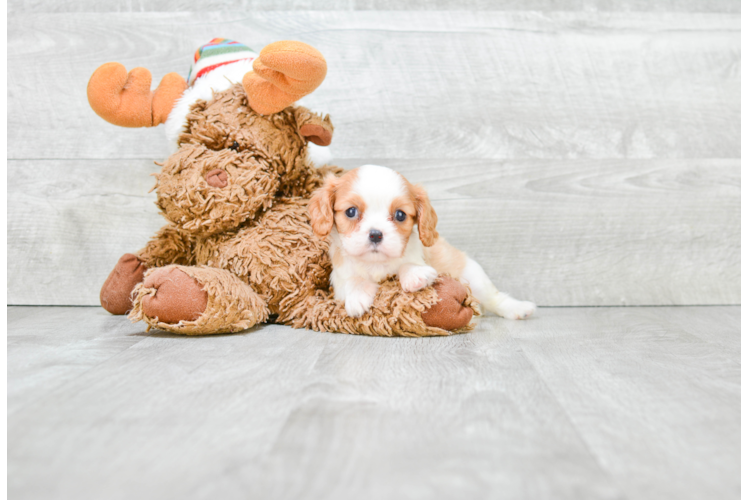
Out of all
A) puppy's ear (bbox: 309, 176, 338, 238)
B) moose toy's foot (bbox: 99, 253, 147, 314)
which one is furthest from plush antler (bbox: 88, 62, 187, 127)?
puppy's ear (bbox: 309, 176, 338, 238)

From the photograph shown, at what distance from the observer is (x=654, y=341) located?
1278 mm

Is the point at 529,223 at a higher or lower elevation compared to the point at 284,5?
lower

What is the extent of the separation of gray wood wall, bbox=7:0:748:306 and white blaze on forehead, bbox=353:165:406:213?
0.50m

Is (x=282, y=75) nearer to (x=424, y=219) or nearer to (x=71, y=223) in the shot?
(x=424, y=219)

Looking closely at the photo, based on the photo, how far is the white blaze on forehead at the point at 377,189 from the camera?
123 centimetres

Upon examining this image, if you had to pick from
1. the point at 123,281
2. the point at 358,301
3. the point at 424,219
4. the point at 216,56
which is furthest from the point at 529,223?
the point at 123,281

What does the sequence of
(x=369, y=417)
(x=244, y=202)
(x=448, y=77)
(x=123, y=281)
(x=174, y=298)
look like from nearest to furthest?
(x=369, y=417)
(x=174, y=298)
(x=244, y=202)
(x=123, y=281)
(x=448, y=77)

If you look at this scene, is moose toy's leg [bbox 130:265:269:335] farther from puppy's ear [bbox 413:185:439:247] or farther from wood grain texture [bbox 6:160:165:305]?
wood grain texture [bbox 6:160:165:305]

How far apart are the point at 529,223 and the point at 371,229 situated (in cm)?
72

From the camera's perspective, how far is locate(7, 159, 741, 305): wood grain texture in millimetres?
1750

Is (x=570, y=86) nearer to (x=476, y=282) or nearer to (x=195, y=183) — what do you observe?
(x=476, y=282)

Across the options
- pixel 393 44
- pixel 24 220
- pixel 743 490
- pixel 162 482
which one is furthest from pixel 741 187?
pixel 24 220

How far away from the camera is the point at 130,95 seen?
4.54 ft

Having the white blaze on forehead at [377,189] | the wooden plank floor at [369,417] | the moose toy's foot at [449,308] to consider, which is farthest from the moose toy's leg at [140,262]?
the moose toy's foot at [449,308]
